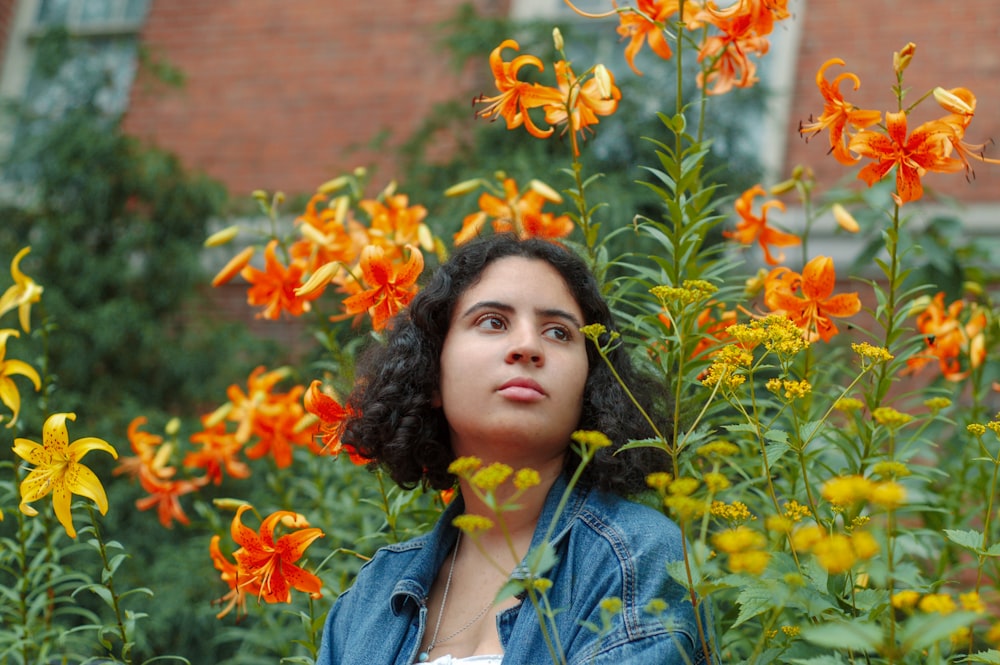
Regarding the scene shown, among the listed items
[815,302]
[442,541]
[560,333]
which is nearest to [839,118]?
[815,302]

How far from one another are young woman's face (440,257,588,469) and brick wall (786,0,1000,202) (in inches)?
135

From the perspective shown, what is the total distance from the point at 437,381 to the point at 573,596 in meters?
0.46

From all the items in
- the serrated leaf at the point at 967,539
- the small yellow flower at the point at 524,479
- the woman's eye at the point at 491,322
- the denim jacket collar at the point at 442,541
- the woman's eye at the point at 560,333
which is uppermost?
the woman's eye at the point at 491,322

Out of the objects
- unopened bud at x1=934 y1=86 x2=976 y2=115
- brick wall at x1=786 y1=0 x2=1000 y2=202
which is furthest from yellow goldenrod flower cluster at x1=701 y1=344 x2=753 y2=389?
brick wall at x1=786 y1=0 x2=1000 y2=202

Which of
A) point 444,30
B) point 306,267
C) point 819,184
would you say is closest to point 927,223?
point 819,184

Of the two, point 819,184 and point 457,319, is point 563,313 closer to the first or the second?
point 457,319

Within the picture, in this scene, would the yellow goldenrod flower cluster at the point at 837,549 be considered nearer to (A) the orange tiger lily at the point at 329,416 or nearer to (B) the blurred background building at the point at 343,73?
(A) the orange tiger lily at the point at 329,416

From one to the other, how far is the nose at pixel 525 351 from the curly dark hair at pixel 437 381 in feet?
0.55

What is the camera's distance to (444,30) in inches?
206

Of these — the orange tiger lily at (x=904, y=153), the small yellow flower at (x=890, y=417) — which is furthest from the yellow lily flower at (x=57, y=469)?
the orange tiger lily at (x=904, y=153)

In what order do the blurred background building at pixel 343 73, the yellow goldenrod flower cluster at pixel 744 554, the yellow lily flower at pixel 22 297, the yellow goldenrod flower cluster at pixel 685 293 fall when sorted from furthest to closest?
the blurred background building at pixel 343 73
the yellow lily flower at pixel 22 297
the yellow goldenrod flower cluster at pixel 685 293
the yellow goldenrod flower cluster at pixel 744 554

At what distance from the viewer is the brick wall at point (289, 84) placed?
18.1 ft

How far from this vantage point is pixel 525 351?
156cm

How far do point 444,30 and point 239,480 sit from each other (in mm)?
2399
